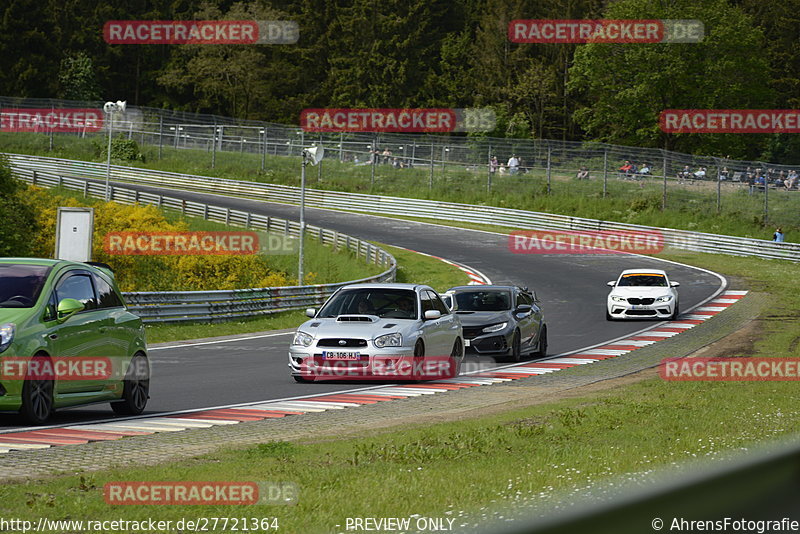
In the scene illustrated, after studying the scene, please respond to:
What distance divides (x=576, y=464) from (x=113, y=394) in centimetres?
611

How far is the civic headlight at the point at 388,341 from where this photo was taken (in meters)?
17.4

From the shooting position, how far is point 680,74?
275 ft

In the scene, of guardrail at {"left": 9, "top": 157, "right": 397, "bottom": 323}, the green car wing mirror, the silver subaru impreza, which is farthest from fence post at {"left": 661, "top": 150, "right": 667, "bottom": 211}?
the green car wing mirror

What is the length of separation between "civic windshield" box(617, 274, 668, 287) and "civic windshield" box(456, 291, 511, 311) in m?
11.3

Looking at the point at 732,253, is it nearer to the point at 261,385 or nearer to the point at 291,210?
the point at 291,210

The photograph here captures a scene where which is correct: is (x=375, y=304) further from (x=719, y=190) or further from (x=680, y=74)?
(x=680, y=74)

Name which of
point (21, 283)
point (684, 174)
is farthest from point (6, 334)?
point (684, 174)

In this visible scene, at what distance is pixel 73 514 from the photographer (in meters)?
6.71

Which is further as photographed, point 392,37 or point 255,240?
point 392,37

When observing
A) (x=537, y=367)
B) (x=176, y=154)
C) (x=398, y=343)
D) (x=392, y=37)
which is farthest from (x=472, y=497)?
(x=392, y=37)

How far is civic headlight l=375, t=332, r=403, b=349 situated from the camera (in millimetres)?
17438

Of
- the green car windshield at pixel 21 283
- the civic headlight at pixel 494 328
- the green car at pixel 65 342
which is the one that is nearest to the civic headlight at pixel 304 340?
the green car at pixel 65 342

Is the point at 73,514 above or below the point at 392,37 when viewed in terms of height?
below

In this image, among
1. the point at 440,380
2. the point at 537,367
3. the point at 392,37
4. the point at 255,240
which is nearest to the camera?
the point at 440,380
